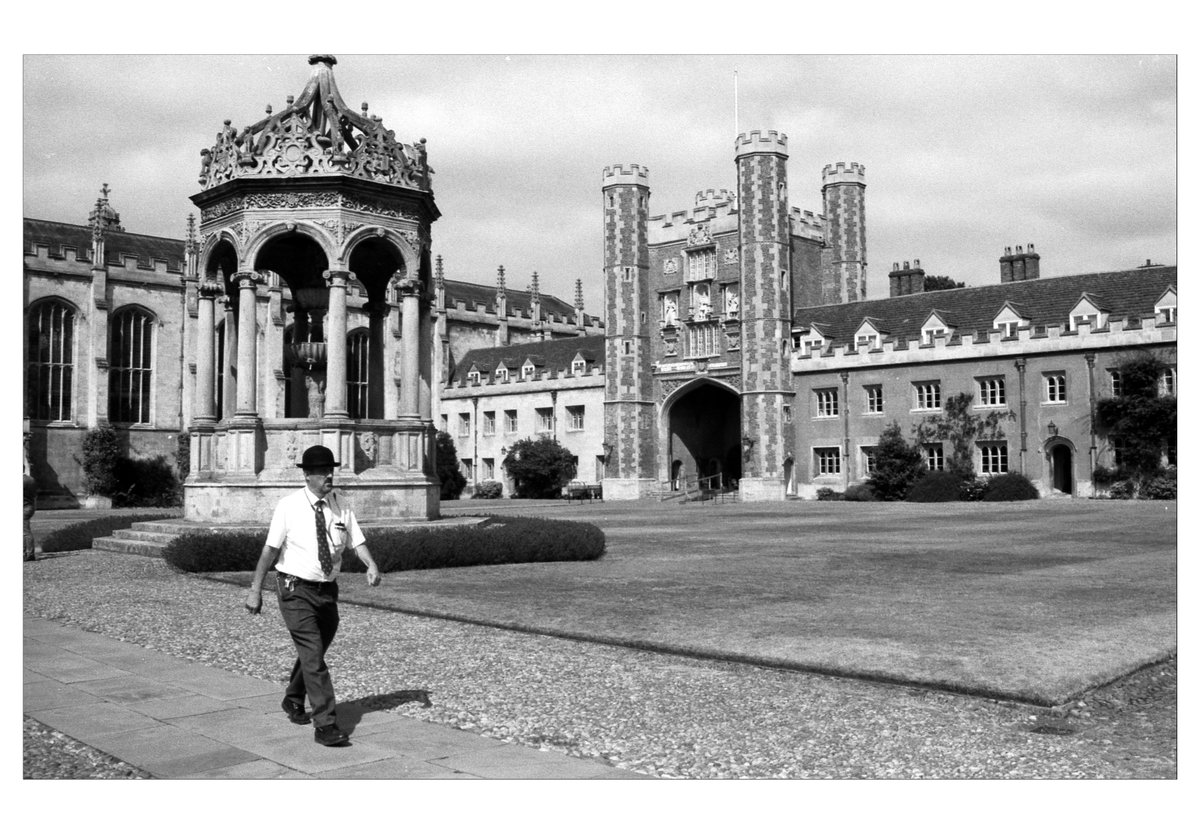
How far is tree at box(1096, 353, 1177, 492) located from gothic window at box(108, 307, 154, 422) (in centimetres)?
4488

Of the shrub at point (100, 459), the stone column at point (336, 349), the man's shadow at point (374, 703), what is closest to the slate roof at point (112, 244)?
the shrub at point (100, 459)

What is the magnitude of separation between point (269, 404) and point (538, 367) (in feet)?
52.8

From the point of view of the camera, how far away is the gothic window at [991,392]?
46.4 meters

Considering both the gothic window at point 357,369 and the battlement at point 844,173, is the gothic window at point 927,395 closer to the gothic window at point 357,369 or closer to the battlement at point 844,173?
the battlement at point 844,173

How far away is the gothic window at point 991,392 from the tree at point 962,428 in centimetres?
39

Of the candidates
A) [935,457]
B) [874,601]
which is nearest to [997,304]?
[935,457]

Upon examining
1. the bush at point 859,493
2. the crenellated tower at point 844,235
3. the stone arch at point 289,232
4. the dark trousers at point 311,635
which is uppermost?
the crenellated tower at point 844,235

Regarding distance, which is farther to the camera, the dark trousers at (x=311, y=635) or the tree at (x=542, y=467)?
the tree at (x=542, y=467)

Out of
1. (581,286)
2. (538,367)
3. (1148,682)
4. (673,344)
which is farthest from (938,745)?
(581,286)

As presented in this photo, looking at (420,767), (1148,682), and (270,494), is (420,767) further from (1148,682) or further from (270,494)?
(270,494)

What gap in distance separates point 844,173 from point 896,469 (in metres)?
18.9

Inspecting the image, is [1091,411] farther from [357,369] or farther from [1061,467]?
[357,369]

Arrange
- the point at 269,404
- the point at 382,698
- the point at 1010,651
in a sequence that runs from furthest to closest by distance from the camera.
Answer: the point at 269,404
the point at 1010,651
the point at 382,698

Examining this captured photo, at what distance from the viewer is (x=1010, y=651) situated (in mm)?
9195
